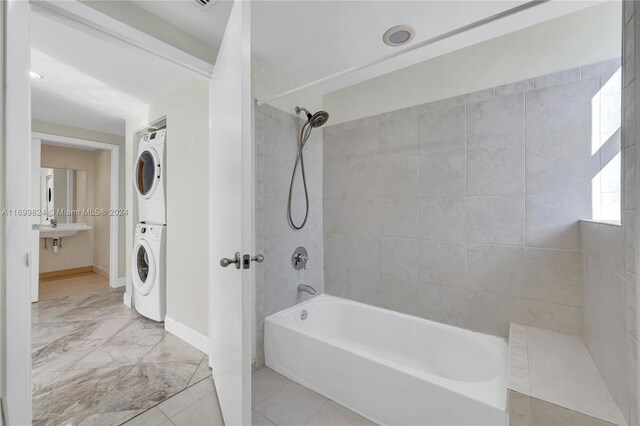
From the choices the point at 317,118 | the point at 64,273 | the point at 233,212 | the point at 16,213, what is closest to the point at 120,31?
the point at 16,213

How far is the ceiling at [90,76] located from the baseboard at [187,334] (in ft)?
6.46

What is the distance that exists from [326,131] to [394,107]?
646 mm

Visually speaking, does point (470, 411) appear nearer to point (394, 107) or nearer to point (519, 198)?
point (519, 198)

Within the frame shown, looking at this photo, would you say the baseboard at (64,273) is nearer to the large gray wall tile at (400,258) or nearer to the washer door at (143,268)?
the washer door at (143,268)

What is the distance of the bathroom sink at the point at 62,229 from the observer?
142 inches

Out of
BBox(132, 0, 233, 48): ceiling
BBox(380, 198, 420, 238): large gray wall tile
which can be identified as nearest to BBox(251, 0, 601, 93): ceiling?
BBox(132, 0, 233, 48): ceiling

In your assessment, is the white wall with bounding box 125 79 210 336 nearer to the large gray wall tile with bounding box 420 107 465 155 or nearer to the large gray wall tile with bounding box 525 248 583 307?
the large gray wall tile with bounding box 420 107 465 155

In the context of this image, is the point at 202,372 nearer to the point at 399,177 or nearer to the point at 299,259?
the point at 299,259

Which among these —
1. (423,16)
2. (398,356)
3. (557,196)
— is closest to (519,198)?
(557,196)

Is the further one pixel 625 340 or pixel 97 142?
pixel 97 142

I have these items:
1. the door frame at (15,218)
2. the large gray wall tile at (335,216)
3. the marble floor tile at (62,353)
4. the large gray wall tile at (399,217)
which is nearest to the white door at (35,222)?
the marble floor tile at (62,353)

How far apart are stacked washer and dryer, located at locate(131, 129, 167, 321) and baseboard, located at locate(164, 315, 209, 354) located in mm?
191

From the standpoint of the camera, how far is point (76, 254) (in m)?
4.05

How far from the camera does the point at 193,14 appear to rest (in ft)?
4.86
